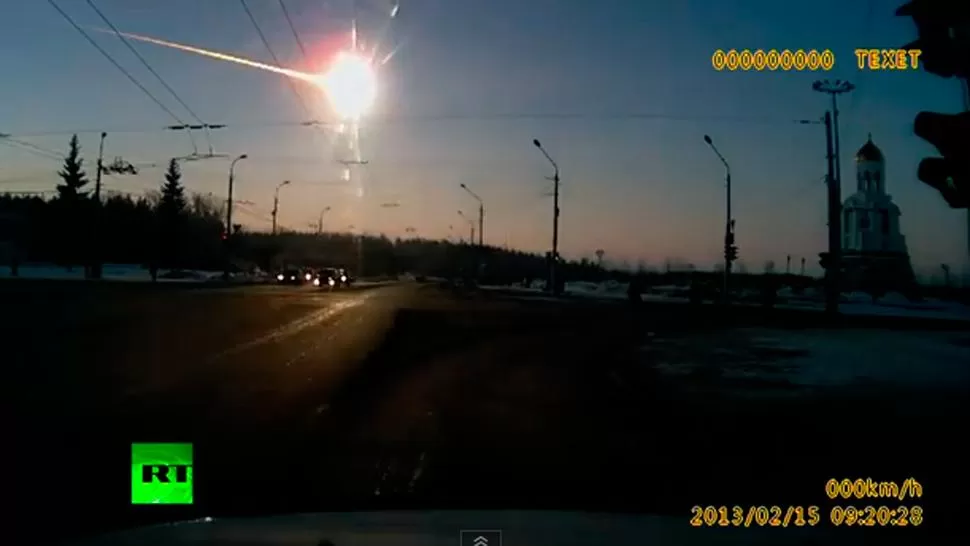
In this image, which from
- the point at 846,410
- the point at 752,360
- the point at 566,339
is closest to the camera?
the point at 846,410

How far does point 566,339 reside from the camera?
2838 centimetres

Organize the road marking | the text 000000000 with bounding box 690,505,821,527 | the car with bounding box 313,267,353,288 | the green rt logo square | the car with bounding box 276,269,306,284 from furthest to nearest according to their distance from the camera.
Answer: the car with bounding box 276,269,306,284, the car with bounding box 313,267,353,288, the road marking, the green rt logo square, the text 000000000 with bounding box 690,505,821,527

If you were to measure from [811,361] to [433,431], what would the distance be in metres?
12.6

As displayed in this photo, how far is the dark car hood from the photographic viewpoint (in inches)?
199

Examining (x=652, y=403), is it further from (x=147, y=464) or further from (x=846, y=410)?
(x=147, y=464)

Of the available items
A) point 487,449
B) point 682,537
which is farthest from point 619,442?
point 682,537

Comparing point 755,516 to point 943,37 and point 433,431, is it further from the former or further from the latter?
point 433,431

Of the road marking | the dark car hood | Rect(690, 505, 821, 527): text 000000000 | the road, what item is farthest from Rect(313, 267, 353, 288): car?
the dark car hood

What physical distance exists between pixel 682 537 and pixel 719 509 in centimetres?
166

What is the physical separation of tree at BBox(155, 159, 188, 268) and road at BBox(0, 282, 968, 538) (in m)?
95.8

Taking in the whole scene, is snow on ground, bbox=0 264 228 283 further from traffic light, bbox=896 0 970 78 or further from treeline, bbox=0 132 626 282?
traffic light, bbox=896 0 970 78

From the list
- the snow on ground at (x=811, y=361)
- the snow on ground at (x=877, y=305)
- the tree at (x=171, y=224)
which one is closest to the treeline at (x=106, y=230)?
the tree at (x=171, y=224)

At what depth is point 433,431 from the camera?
11648 mm

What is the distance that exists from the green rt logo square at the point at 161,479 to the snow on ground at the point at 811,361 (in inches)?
395
